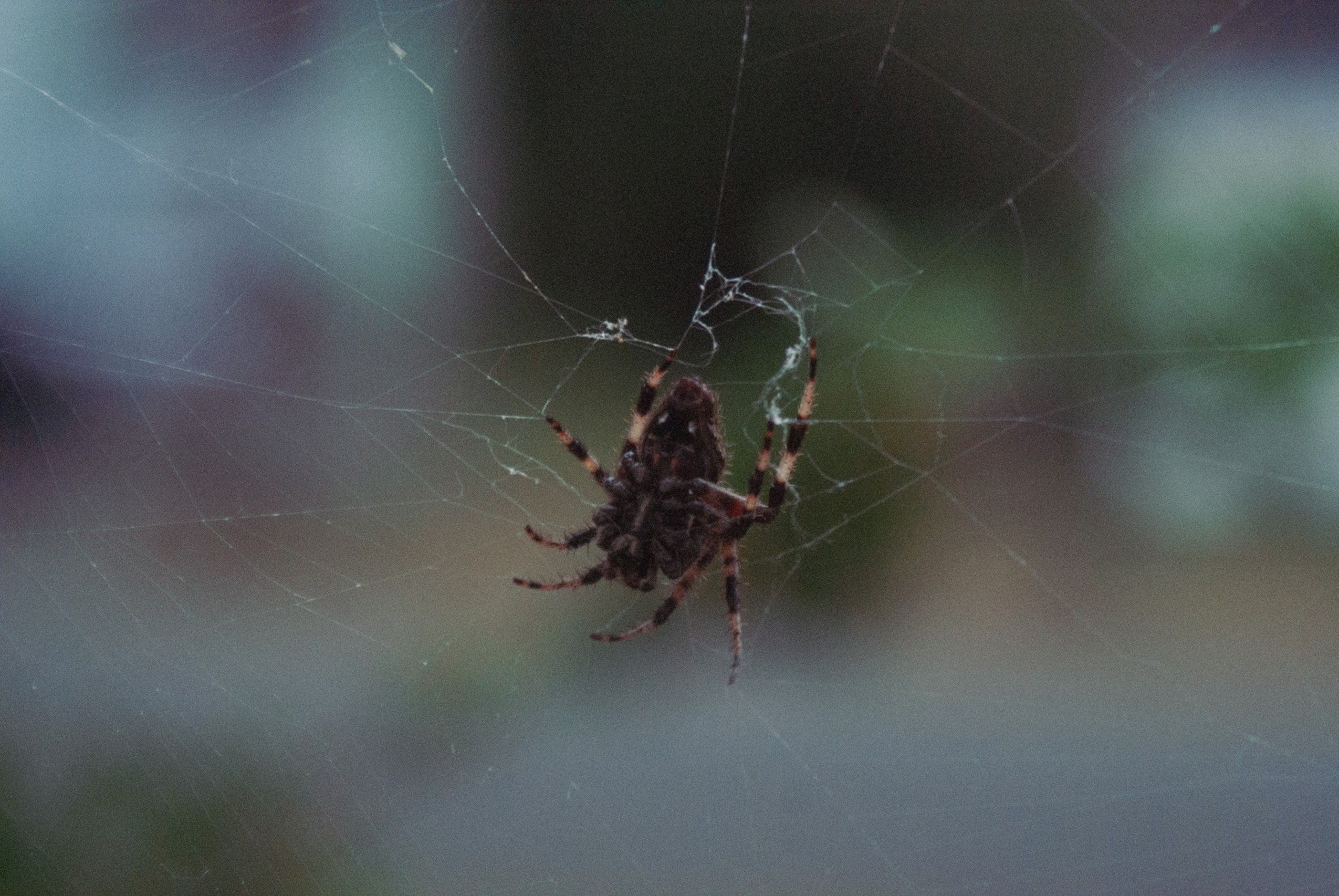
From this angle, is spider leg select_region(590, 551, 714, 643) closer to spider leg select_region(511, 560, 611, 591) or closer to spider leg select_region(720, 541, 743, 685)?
spider leg select_region(720, 541, 743, 685)

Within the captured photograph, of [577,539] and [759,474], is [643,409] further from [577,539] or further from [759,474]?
[577,539]

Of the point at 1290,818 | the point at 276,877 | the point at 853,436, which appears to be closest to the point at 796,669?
the point at 853,436

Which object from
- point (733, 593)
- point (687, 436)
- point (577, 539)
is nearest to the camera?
point (687, 436)

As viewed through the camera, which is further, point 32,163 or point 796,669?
point 796,669

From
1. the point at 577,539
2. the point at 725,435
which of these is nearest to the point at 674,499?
the point at 577,539

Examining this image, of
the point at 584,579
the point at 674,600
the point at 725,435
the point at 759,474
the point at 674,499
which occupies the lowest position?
the point at 584,579

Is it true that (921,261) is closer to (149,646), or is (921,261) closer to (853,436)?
(853,436)

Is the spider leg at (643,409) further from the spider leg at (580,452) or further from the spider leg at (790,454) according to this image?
the spider leg at (790,454)

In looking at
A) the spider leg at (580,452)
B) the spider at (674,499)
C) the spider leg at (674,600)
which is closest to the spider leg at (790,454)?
the spider at (674,499)
